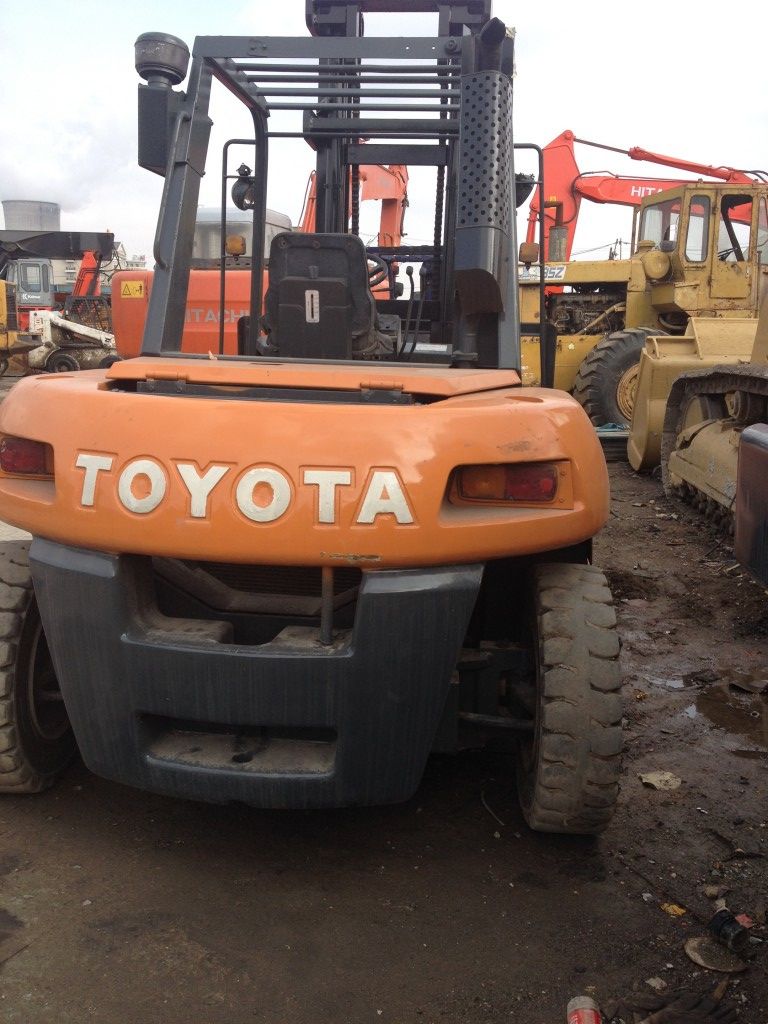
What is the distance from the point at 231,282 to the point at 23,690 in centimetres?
486

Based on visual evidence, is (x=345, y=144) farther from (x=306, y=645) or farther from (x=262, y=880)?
(x=262, y=880)

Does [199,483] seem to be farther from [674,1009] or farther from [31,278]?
[31,278]

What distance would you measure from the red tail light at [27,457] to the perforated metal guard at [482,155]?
1.34 meters

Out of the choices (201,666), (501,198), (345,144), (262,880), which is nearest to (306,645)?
(201,666)

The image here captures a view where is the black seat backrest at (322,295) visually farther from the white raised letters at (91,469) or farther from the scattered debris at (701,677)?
the scattered debris at (701,677)

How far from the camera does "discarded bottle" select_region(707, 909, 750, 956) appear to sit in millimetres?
2148

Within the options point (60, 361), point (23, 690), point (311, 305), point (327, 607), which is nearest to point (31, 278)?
point (60, 361)

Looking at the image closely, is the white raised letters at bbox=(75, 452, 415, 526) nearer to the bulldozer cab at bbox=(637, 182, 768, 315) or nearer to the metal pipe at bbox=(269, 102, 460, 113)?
the metal pipe at bbox=(269, 102, 460, 113)

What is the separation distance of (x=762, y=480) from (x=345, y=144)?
7.19 ft

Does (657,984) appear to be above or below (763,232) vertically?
below

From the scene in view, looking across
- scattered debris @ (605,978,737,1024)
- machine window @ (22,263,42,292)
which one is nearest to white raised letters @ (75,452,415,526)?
scattered debris @ (605,978,737,1024)

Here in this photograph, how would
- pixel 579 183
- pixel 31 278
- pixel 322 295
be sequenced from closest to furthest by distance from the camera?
pixel 322 295, pixel 579 183, pixel 31 278

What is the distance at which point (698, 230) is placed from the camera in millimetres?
10891

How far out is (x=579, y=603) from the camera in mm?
2453
